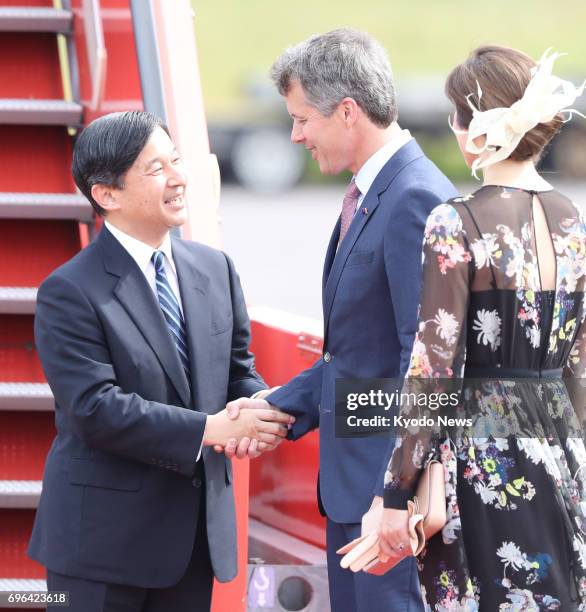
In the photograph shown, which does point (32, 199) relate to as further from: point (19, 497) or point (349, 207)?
point (349, 207)

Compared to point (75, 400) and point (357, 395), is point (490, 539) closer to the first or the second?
point (357, 395)

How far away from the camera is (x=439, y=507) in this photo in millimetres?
2602

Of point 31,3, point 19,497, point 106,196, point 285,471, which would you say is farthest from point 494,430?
point 31,3

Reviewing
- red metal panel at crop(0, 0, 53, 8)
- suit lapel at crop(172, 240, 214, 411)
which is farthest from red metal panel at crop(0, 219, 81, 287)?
suit lapel at crop(172, 240, 214, 411)

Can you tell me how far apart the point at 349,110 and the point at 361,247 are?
38 cm

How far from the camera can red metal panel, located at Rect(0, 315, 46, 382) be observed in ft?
15.0

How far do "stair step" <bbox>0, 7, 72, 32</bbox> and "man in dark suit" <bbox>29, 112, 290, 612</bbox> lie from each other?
1.66 meters

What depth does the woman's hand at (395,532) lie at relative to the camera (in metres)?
2.64

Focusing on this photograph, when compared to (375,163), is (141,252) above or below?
below

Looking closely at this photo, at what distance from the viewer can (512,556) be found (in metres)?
2.63

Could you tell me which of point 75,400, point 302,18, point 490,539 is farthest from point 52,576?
point 302,18

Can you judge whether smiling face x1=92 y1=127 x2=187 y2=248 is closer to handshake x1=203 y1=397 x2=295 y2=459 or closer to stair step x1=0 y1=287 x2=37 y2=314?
handshake x1=203 y1=397 x2=295 y2=459

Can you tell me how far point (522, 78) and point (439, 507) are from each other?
3.17 ft

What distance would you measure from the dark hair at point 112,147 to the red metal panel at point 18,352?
1.40 meters
